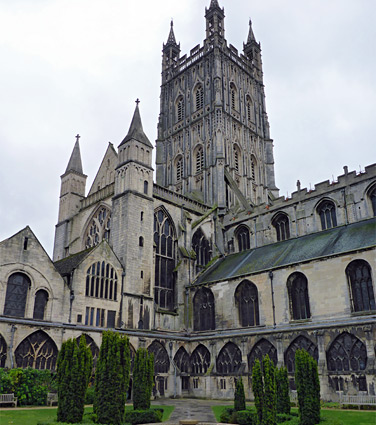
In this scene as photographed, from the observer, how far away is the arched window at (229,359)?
32.9m

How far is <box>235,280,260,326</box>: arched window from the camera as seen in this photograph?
35250 millimetres

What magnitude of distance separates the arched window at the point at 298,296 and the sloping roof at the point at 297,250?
4.16ft

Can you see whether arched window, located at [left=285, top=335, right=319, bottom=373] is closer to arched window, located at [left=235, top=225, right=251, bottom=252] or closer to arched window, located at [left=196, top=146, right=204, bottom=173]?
arched window, located at [left=235, top=225, right=251, bottom=252]

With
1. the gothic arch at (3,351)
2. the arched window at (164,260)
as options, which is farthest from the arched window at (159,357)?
the gothic arch at (3,351)

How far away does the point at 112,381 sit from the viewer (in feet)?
56.5

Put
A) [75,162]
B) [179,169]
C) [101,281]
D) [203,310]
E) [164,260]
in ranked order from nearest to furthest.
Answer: [101,281]
[203,310]
[164,260]
[75,162]
[179,169]

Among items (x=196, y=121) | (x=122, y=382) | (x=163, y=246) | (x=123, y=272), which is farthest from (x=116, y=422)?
(x=196, y=121)

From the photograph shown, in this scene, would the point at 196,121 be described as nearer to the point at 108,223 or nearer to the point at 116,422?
the point at 108,223

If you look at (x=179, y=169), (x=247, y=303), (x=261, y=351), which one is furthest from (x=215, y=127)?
(x=261, y=351)

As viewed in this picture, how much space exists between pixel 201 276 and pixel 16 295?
1783 centimetres

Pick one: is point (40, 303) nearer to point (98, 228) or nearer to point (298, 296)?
point (98, 228)

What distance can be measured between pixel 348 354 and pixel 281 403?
933cm

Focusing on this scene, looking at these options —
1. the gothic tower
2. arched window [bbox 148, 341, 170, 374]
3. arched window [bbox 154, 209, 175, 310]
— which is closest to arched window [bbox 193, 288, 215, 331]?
arched window [bbox 154, 209, 175, 310]

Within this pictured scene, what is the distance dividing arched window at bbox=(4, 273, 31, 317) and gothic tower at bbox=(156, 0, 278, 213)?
26439 millimetres
